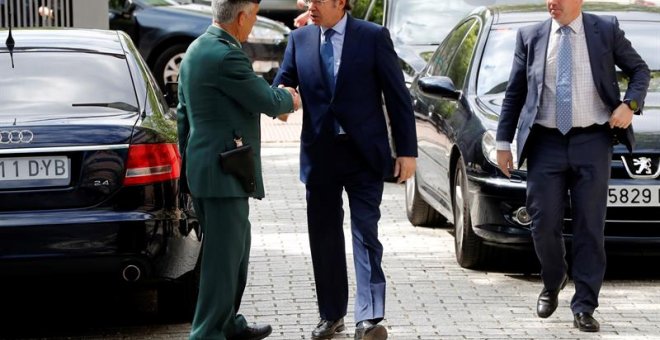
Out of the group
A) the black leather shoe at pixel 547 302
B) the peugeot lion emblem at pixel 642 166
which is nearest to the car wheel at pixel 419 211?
the peugeot lion emblem at pixel 642 166

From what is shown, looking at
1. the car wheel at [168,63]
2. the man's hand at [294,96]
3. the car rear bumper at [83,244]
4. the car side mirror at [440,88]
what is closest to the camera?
the man's hand at [294,96]

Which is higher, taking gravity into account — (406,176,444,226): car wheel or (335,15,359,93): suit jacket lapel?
(335,15,359,93): suit jacket lapel

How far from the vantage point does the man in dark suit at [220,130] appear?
6.52 meters

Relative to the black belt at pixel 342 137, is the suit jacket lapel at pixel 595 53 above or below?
above

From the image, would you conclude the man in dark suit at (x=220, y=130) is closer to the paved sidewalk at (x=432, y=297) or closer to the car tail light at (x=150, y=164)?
the car tail light at (x=150, y=164)

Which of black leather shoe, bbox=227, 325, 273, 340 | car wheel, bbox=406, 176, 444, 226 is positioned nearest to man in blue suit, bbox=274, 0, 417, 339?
black leather shoe, bbox=227, 325, 273, 340

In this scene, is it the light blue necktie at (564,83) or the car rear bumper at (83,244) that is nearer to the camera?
the car rear bumper at (83,244)

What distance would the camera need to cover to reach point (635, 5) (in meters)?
10.4

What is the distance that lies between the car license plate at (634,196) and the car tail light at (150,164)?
254 centimetres

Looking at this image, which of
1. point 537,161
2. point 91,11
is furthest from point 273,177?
point 537,161

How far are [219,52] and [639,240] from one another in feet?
10.5

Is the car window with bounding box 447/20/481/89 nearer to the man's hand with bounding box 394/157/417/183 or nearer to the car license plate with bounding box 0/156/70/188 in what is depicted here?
the man's hand with bounding box 394/157/417/183

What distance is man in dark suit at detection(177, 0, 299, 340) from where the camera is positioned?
257 inches

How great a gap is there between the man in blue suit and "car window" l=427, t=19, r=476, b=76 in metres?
3.30
